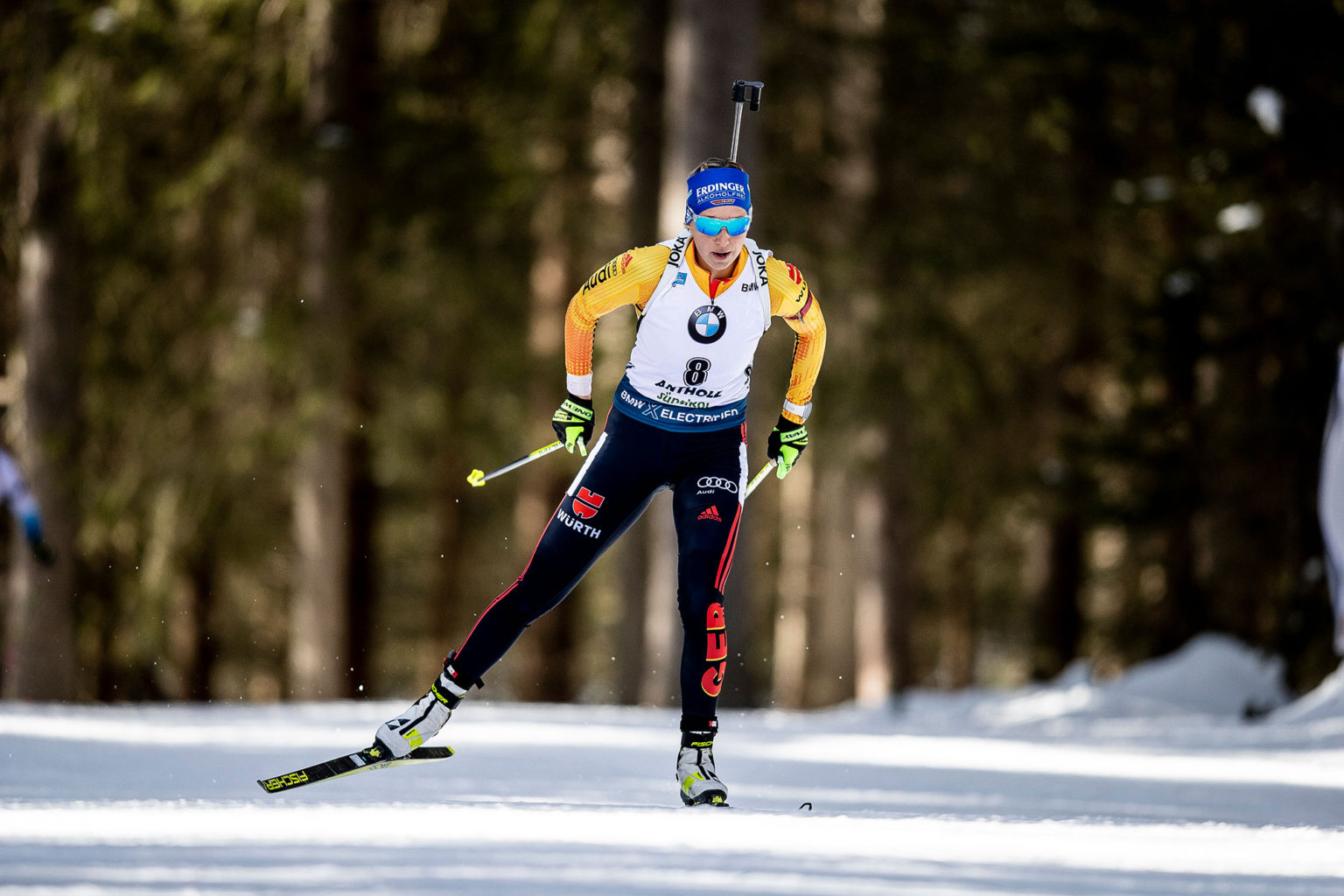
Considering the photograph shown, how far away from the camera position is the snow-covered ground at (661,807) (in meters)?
3.69

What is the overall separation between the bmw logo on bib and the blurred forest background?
4882 millimetres

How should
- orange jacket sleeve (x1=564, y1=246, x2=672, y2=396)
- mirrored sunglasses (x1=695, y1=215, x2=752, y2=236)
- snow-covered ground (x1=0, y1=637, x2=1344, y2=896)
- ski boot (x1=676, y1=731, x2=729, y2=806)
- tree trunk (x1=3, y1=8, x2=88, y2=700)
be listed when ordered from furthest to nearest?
tree trunk (x1=3, y1=8, x2=88, y2=700), orange jacket sleeve (x1=564, y1=246, x2=672, y2=396), mirrored sunglasses (x1=695, y1=215, x2=752, y2=236), ski boot (x1=676, y1=731, x2=729, y2=806), snow-covered ground (x1=0, y1=637, x2=1344, y2=896)

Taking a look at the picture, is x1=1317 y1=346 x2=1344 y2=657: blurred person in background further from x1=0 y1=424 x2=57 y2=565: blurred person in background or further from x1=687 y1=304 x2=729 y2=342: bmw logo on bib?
x1=0 y1=424 x2=57 y2=565: blurred person in background

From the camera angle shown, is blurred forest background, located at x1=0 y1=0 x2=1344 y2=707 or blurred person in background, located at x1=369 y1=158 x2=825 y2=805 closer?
blurred person in background, located at x1=369 y1=158 x2=825 y2=805

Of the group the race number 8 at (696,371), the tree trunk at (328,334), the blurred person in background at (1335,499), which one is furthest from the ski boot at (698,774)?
the tree trunk at (328,334)

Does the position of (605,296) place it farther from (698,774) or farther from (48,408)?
(48,408)

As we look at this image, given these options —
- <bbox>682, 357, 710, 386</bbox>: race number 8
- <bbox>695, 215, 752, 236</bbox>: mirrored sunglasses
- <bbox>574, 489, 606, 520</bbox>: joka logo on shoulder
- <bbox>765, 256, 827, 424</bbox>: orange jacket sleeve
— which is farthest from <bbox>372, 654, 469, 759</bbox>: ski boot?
<bbox>695, 215, 752, 236</bbox>: mirrored sunglasses

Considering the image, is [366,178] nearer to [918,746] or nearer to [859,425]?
[859,425]

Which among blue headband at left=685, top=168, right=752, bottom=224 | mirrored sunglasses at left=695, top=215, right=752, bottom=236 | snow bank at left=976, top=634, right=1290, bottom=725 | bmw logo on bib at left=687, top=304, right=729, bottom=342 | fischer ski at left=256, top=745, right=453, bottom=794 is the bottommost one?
snow bank at left=976, top=634, right=1290, bottom=725

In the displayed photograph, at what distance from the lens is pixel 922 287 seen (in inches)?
551

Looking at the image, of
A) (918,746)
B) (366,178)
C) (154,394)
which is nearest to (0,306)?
(154,394)

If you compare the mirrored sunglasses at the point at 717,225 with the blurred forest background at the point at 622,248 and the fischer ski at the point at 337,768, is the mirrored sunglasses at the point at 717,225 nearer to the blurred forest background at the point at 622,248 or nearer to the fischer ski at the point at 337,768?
the fischer ski at the point at 337,768

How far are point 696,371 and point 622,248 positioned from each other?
970cm

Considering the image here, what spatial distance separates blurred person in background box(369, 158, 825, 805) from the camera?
211 inches
